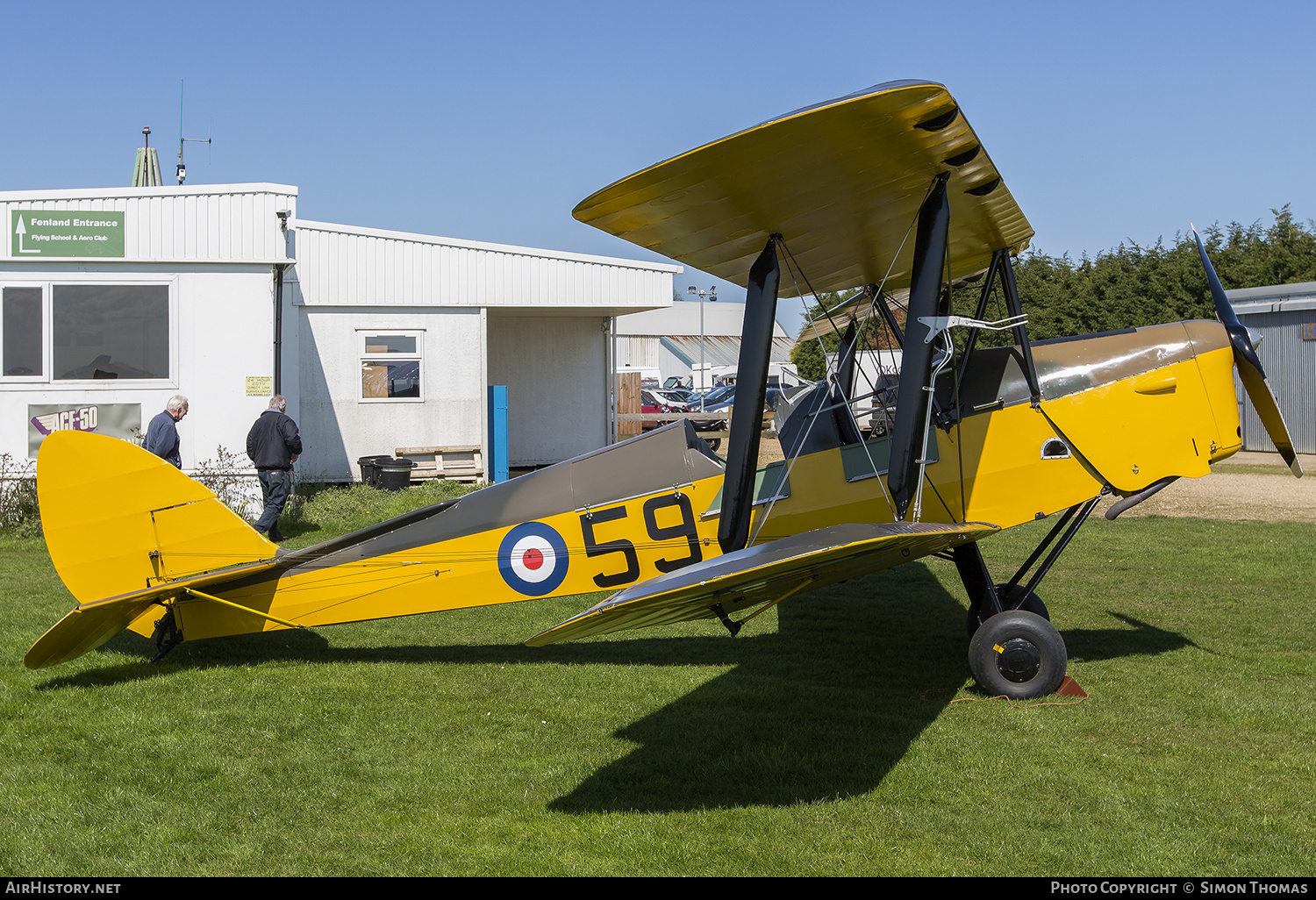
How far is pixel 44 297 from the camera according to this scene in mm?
11336

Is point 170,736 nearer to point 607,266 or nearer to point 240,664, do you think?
point 240,664

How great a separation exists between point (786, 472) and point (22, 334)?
32.4ft

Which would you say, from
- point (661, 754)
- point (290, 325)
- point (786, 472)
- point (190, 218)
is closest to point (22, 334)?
point (190, 218)

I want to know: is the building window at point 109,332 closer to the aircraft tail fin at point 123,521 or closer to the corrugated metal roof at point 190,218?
the corrugated metal roof at point 190,218

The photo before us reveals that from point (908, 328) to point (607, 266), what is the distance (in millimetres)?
12566

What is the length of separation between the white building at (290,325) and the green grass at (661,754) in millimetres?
4581

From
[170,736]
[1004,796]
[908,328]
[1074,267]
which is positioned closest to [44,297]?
[170,736]

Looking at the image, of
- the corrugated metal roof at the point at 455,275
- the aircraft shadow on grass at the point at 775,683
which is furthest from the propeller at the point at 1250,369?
the corrugated metal roof at the point at 455,275

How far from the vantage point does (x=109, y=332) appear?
11492mm

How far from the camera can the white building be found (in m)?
11.4

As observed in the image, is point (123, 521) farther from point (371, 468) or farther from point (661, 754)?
point (371, 468)

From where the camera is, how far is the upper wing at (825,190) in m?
4.30

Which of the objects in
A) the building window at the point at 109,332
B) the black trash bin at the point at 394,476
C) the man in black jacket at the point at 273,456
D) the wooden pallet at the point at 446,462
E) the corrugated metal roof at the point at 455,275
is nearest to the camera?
the man in black jacket at the point at 273,456
